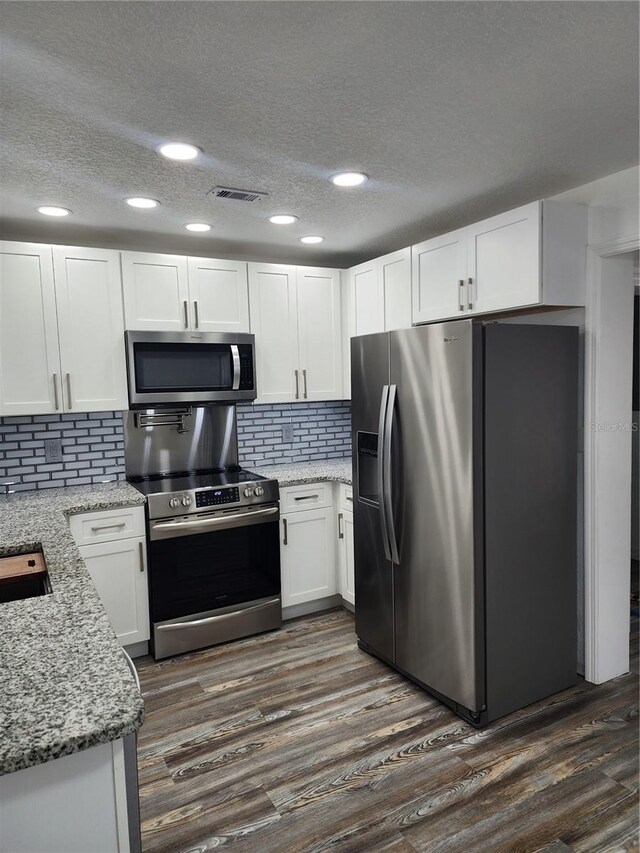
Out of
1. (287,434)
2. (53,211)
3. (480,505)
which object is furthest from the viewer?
(287,434)

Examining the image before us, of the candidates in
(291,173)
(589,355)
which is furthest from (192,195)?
(589,355)

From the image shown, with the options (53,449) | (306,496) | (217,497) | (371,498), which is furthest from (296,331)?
(53,449)

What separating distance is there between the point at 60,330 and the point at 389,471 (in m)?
1.97

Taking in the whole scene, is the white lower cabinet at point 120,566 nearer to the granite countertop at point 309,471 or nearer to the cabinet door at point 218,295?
the granite countertop at point 309,471

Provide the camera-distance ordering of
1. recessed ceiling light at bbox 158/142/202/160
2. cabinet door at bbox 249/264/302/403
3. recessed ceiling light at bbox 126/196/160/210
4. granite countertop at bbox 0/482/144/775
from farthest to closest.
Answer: cabinet door at bbox 249/264/302/403 < recessed ceiling light at bbox 126/196/160/210 < recessed ceiling light at bbox 158/142/202/160 < granite countertop at bbox 0/482/144/775

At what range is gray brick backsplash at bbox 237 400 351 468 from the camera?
160 inches

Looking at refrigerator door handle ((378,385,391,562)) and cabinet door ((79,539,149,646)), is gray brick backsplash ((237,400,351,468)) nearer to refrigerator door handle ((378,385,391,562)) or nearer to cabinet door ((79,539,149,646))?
cabinet door ((79,539,149,646))

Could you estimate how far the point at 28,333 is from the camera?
3.08m

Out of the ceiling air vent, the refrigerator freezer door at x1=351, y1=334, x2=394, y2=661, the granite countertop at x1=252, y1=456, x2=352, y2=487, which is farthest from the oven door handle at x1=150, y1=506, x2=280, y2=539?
the ceiling air vent

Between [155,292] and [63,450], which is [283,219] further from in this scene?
[63,450]

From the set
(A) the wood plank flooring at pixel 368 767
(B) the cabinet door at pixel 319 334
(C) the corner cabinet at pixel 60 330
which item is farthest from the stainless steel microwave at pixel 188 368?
(A) the wood plank flooring at pixel 368 767

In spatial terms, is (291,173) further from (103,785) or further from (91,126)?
(103,785)

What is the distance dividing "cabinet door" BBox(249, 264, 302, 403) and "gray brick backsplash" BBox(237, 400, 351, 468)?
11.2 inches

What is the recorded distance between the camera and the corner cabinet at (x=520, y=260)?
2502 millimetres
